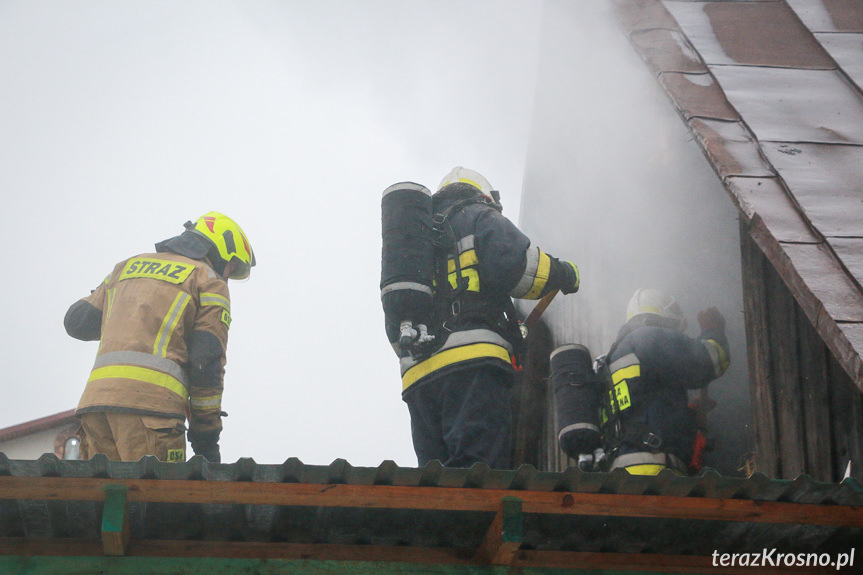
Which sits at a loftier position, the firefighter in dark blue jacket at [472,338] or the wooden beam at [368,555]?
the firefighter in dark blue jacket at [472,338]

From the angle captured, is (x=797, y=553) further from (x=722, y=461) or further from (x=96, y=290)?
(x=96, y=290)

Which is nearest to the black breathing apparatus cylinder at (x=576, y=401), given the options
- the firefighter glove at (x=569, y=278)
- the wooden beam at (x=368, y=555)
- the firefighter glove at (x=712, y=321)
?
the firefighter glove at (x=569, y=278)

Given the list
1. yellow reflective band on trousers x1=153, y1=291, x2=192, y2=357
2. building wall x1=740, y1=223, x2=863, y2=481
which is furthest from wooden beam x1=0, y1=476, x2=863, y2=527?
yellow reflective band on trousers x1=153, y1=291, x2=192, y2=357

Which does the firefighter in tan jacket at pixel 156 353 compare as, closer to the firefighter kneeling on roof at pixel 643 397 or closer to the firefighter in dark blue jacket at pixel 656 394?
the firefighter kneeling on roof at pixel 643 397

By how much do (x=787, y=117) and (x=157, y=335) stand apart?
3.67 meters

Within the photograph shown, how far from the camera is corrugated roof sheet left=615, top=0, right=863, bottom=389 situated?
3.46 meters

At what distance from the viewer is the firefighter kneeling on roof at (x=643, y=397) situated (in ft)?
16.0

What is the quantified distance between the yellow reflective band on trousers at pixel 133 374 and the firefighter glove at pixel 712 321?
3094 millimetres

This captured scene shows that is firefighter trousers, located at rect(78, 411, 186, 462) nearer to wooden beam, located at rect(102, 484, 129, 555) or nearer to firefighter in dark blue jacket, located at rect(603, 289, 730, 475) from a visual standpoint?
wooden beam, located at rect(102, 484, 129, 555)

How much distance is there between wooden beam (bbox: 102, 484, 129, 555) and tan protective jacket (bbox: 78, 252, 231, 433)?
1.98 metres

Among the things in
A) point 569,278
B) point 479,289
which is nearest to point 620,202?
point 569,278

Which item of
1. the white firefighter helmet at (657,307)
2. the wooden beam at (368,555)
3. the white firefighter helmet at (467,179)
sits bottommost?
the wooden beam at (368,555)

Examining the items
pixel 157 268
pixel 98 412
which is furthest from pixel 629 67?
pixel 98 412

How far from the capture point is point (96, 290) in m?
5.59
